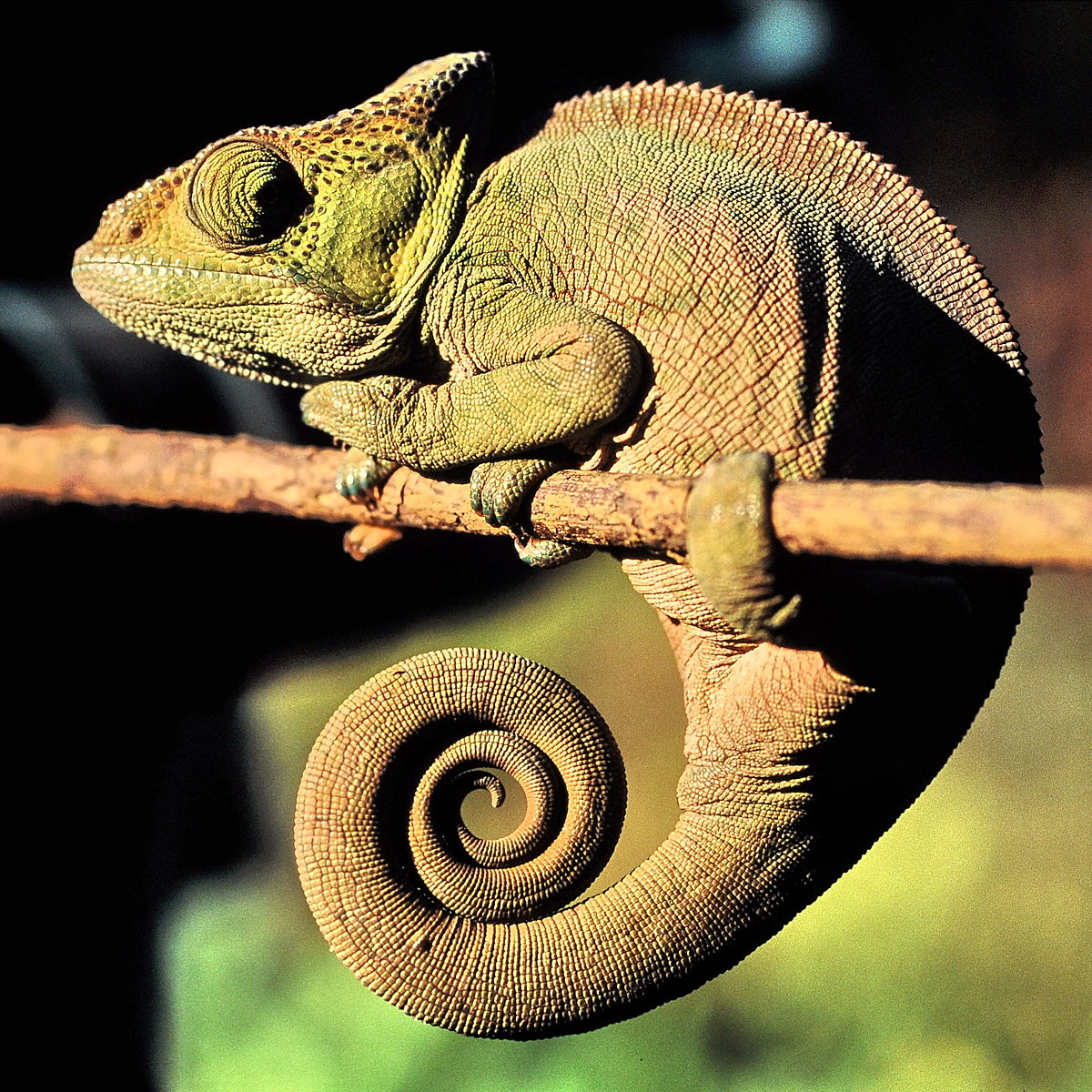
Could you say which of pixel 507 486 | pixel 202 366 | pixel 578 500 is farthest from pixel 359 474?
pixel 202 366

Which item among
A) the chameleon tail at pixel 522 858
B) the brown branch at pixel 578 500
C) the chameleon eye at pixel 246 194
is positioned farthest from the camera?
the chameleon tail at pixel 522 858

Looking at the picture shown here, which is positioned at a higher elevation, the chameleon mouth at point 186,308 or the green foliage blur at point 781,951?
the chameleon mouth at point 186,308

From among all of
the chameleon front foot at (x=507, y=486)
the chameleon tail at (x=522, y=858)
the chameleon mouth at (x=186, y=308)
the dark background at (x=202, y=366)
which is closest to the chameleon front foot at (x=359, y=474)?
the chameleon front foot at (x=507, y=486)

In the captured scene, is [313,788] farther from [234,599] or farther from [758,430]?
[234,599]

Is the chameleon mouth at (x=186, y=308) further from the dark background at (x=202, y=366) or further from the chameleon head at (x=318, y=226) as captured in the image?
the dark background at (x=202, y=366)

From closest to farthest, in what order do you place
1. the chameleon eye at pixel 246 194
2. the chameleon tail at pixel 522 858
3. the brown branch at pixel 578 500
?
1. the brown branch at pixel 578 500
2. the chameleon eye at pixel 246 194
3. the chameleon tail at pixel 522 858

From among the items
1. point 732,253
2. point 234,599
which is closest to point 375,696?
point 732,253

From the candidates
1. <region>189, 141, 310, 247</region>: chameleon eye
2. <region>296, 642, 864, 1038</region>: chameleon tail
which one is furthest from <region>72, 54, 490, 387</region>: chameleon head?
<region>296, 642, 864, 1038</region>: chameleon tail

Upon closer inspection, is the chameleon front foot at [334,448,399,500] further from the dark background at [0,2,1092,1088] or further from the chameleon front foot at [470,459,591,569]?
the dark background at [0,2,1092,1088]
